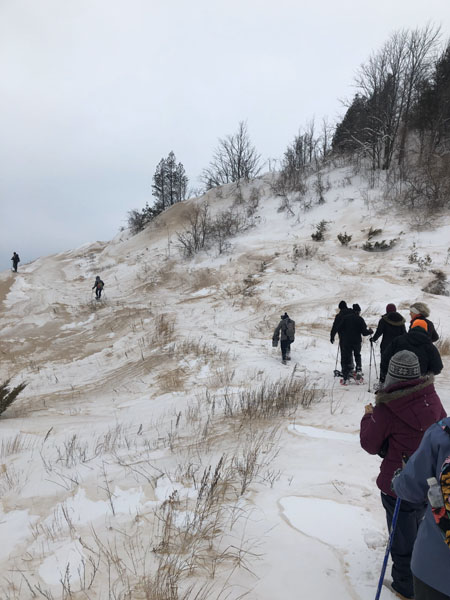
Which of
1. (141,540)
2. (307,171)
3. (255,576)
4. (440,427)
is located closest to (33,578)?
(141,540)

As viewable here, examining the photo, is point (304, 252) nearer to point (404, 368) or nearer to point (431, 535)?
point (404, 368)

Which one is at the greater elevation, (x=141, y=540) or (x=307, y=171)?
(x=307, y=171)

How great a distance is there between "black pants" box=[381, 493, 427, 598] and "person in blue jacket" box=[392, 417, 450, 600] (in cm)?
74

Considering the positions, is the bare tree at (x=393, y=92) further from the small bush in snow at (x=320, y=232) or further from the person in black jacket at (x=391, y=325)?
the person in black jacket at (x=391, y=325)

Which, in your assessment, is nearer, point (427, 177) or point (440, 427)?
point (440, 427)

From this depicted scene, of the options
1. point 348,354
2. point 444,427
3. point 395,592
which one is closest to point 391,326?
point 348,354

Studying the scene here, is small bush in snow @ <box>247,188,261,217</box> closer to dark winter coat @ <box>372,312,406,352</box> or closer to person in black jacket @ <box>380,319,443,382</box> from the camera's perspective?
dark winter coat @ <box>372,312,406,352</box>

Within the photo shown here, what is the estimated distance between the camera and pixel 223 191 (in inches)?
1410

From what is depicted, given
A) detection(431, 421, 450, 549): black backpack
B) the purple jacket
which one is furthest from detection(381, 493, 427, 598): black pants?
detection(431, 421, 450, 549): black backpack

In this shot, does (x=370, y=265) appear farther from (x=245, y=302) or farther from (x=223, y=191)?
(x=223, y=191)

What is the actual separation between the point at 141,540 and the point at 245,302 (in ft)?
42.3

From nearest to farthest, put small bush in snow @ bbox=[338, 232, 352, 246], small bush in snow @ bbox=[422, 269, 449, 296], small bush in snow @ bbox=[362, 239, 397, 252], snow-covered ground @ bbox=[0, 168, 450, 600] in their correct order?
snow-covered ground @ bbox=[0, 168, 450, 600]
small bush in snow @ bbox=[422, 269, 449, 296]
small bush in snow @ bbox=[362, 239, 397, 252]
small bush in snow @ bbox=[338, 232, 352, 246]

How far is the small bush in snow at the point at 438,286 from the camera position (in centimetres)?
1329

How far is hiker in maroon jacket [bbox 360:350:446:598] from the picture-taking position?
2.25 metres
